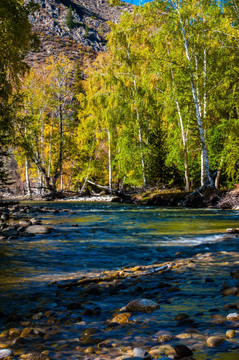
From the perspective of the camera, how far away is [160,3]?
1727 centimetres

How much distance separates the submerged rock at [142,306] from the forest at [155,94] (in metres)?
10.2

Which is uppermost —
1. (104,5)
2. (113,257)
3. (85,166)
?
(104,5)

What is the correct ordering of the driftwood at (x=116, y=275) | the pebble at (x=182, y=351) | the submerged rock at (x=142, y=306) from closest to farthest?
the pebble at (x=182, y=351)
the submerged rock at (x=142, y=306)
the driftwood at (x=116, y=275)

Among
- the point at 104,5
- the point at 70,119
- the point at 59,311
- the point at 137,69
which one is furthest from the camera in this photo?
the point at 104,5

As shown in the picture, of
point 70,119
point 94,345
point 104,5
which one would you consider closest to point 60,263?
point 94,345

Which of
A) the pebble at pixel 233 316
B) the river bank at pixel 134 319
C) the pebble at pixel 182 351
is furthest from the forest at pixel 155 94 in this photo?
the pebble at pixel 182 351

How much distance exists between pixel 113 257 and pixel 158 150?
689 inches

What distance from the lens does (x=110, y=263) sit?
215 inches

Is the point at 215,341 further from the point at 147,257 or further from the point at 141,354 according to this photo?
the point at 147,257

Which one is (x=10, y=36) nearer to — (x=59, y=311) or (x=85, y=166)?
(x=59, y=311)

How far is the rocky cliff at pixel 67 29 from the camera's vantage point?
106 m

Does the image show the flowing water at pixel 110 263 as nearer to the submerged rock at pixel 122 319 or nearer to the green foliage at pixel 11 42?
the submerged rock at pixel 122 319

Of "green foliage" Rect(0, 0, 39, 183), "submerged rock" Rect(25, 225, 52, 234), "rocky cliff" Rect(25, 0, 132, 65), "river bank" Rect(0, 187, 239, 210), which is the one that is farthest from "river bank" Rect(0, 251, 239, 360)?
"rocky cliff" Rect(25, 0, 132, 65)

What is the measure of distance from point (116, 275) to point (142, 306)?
144 centimetres
